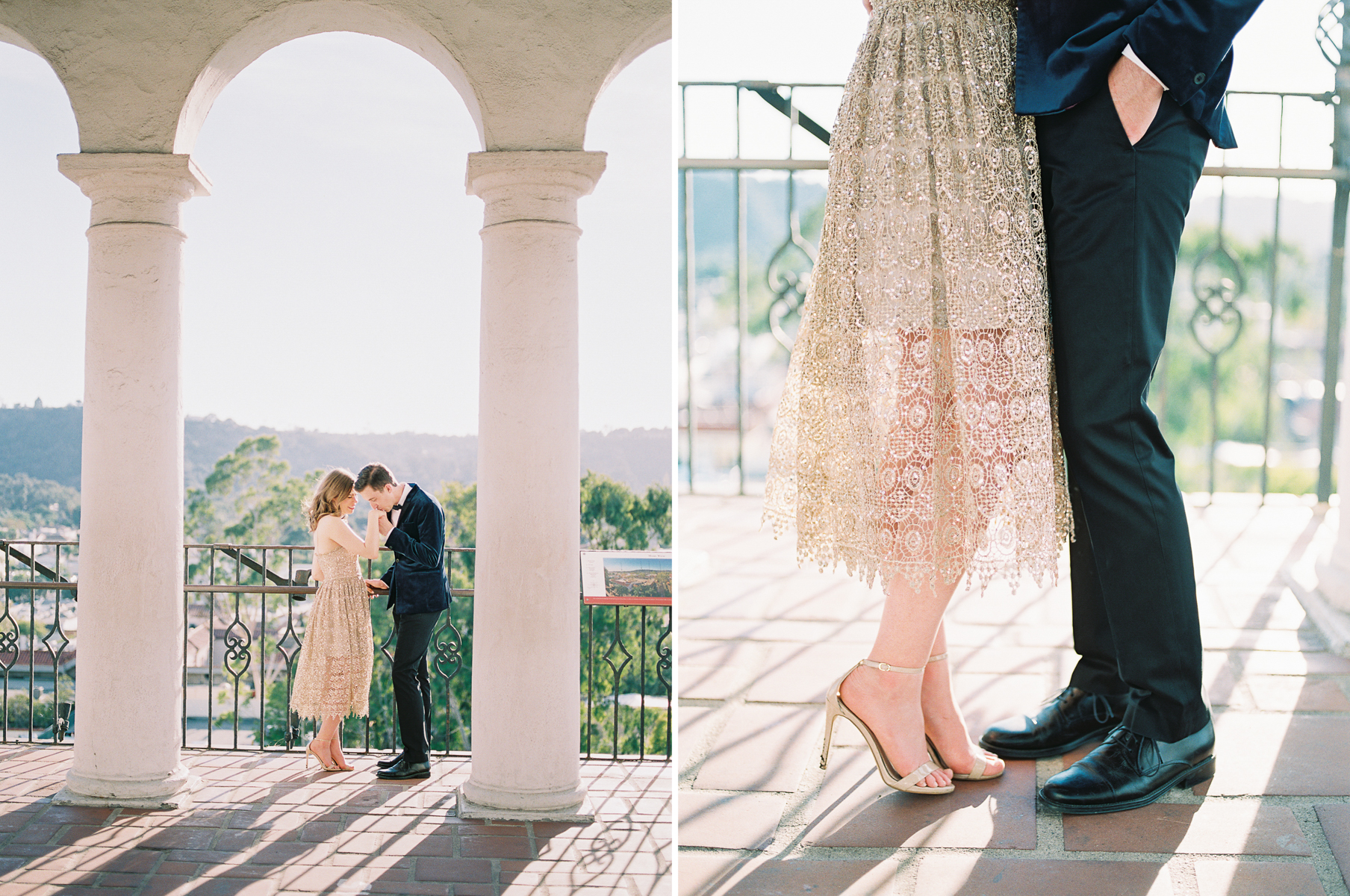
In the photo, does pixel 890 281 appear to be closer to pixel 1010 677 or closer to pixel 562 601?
pixel 1010 677

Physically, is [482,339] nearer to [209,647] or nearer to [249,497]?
[209,647]

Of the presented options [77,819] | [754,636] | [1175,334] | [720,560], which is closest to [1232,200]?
[1175,334]

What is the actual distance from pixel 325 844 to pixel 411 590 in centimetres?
107

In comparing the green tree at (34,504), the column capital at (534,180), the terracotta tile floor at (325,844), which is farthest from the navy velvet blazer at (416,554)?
the green tree at (34,504)

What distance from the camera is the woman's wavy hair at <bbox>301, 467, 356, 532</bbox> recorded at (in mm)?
4055

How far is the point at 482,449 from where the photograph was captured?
3.22m

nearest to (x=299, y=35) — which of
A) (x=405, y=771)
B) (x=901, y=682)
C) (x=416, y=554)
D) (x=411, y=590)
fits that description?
(x=416, y=554)

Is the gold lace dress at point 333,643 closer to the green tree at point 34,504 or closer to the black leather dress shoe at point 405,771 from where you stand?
the black leather dress shoe at point 405,771

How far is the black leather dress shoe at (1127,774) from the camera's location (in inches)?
51.3

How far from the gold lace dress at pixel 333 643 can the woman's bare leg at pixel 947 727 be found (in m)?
3.18

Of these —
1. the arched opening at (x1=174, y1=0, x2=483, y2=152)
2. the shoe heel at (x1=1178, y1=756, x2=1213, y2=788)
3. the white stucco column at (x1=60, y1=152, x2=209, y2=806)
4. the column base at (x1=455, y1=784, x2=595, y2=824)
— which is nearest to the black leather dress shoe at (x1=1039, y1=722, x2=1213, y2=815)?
the shoe heel at (x1=1178, y1=756, x2=1213, y2=788)

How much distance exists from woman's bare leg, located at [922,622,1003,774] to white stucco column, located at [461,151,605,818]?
187cm

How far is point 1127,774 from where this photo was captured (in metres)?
1.32

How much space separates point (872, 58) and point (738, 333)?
2564mm
